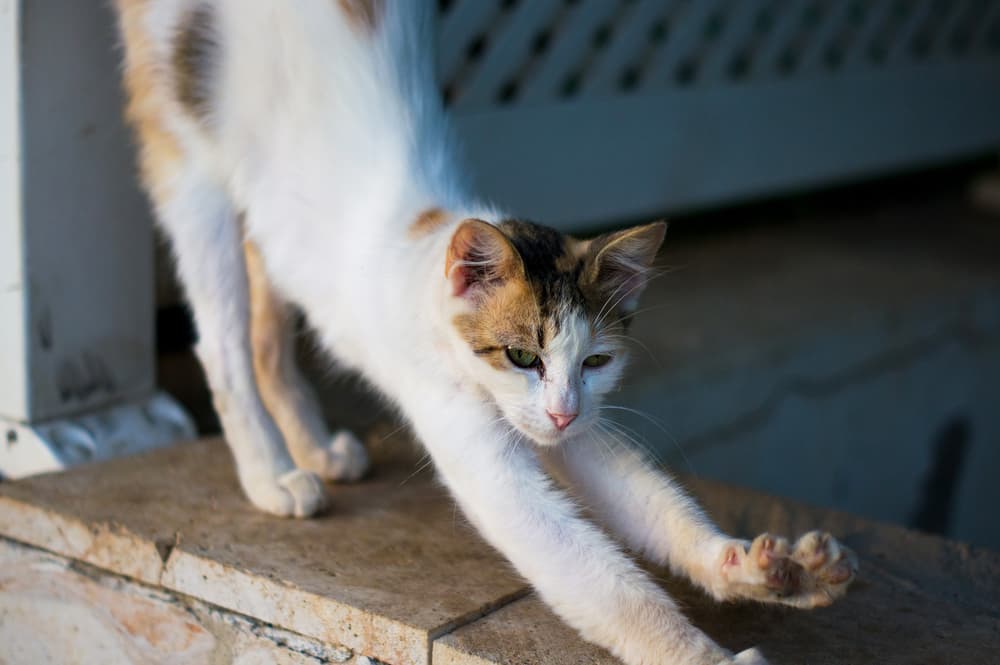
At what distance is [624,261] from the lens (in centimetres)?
191

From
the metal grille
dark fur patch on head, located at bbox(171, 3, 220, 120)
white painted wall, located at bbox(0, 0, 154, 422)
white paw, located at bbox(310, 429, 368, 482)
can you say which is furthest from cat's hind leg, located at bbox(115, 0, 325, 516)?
the metal grille

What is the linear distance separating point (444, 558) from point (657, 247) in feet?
2.13

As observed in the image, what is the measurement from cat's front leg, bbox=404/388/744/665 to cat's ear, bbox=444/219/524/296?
0.18m

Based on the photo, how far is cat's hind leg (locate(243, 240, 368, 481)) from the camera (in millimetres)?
2461

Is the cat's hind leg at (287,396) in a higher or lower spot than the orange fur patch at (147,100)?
lower

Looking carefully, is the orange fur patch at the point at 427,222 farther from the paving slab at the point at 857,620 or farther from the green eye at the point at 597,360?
the paving slab at the point at 857,620

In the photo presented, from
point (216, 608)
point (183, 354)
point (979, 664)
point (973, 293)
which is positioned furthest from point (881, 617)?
point (973, 293)

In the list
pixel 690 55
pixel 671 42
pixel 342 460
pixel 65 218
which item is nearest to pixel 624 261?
pixel 342 460

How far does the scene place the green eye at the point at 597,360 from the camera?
6.14ft

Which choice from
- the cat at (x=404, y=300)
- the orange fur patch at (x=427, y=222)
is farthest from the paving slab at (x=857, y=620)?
the orange fur patch at (x=427, y=222)

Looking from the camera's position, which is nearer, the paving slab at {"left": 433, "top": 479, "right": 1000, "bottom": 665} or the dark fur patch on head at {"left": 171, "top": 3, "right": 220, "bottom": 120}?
the paving slab at {"left": 433, "top": 479, "right": 1000, "bottom": 665}

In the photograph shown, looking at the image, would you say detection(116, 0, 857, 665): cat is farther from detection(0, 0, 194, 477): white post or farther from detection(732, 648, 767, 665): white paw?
detection(0, 0, 194, 477): white post

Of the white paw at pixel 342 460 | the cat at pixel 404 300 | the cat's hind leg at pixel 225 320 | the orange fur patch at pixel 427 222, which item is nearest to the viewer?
the cat at pixel 404 300

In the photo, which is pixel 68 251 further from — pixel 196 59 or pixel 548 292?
pixel 548 292
